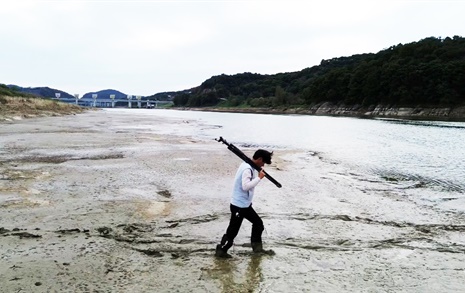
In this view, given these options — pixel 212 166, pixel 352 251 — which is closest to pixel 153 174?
pixel 212 166

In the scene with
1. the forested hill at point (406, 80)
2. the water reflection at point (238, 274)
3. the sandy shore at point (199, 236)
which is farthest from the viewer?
the forested hill at point (406, 80)

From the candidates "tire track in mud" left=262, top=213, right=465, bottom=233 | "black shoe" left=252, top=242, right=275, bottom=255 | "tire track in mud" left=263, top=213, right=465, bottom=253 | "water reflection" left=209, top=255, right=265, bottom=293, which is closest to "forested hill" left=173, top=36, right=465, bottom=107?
"tire track in mud" left=262, top=213, right=465, bottom=233

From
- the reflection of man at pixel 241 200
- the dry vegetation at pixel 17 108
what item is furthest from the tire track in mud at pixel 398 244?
the dry vegetation at pixel 17 108

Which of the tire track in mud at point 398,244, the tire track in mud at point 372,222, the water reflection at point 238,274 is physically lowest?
the tire track in mud at point 372,222

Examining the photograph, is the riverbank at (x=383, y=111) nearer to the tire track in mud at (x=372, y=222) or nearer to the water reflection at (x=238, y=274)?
the tire track in mud at (x=372, y=222)

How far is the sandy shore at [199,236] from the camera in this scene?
246 inches

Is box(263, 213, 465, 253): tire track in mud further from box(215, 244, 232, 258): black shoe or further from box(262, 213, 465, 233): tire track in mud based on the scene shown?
A: box(215, 244, 232, 258): black shoe

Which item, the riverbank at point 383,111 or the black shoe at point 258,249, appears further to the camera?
the riverbank at point 383,111

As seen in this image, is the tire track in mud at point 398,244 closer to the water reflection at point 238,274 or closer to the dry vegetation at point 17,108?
the water reflection at point 238,274

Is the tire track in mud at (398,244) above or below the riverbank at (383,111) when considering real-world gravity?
below

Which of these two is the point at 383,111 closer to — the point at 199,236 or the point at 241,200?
the point at 199,236

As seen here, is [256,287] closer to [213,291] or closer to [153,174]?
[213,291]

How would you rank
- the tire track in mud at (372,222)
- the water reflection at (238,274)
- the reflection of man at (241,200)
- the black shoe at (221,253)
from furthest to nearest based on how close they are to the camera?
the tire track in mud at (372,222)
the black shoe at (221,253)
the reflection of man at (241,200)
the water reflection at (238,274)

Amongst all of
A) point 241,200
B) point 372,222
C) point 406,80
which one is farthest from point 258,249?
point 406,80
